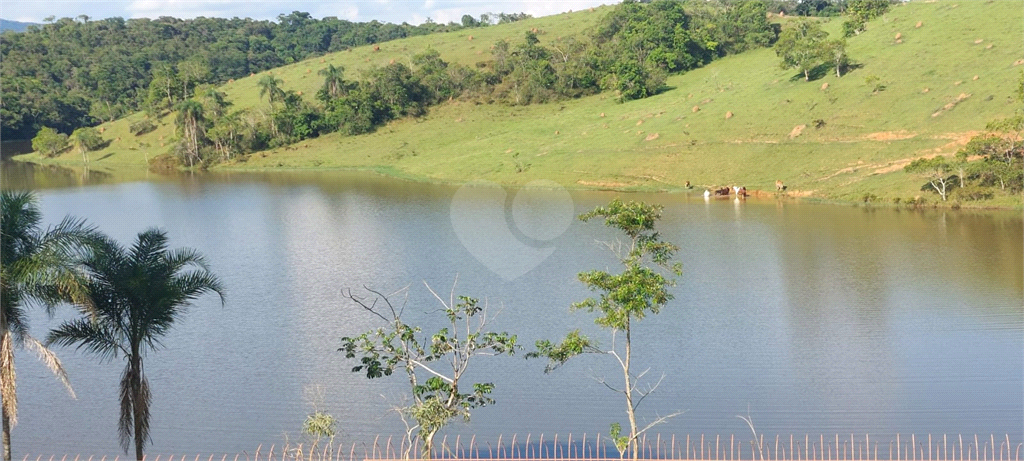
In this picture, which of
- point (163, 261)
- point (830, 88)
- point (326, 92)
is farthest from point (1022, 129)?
point (326, 92)

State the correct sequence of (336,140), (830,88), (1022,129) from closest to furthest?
(1022,129) < (830,88) < (336,140)

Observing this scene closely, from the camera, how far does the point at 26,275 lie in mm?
17281

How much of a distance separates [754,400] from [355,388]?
10.8 metres

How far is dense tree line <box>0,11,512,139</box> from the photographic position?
414ft

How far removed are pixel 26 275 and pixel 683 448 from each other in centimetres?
1500

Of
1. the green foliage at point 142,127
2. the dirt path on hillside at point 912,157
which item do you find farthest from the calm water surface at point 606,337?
the green foliage at point 142,127

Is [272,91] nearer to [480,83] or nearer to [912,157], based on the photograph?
[480,83]

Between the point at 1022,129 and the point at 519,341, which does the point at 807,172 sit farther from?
the point at 519,341

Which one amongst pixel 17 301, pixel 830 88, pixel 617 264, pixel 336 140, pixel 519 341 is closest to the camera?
pixel 17 301

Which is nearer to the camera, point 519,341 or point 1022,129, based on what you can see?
point 519,341

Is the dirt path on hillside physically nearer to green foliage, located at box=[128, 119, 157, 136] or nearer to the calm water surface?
the calm water surface

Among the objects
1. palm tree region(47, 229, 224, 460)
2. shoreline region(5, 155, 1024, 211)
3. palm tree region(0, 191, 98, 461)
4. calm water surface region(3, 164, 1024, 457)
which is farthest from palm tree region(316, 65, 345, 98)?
palm tree region(0, 191, 98, 461)

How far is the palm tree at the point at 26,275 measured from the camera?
57.0ft

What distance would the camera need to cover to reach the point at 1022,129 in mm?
59875
